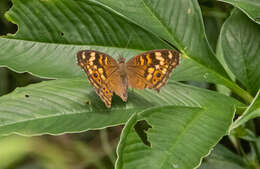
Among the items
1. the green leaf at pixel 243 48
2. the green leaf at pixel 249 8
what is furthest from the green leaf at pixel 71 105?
the green leaf at pixel 249 8

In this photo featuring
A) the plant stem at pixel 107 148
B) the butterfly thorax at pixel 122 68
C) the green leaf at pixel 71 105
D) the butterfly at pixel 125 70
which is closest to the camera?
the green leaf at pixel 71 105

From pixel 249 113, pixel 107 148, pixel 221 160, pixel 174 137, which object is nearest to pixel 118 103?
pixel 174 137

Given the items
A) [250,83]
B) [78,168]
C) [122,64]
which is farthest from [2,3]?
[250,83]

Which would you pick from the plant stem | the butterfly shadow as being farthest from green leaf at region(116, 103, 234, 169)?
the plant stem

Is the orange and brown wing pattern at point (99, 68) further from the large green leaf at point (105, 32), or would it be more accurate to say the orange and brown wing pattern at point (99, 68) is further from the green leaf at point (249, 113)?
the green leaf at point (249, 113)

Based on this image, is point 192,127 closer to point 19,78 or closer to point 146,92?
point 146,92

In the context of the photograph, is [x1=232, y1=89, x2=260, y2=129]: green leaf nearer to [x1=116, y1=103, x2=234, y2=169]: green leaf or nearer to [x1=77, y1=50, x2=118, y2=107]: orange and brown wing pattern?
[x1=116, y1=103, x2=234, y2=169]: green leaf
